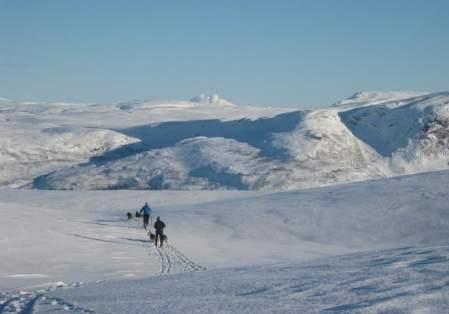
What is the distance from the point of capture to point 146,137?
14112 cm

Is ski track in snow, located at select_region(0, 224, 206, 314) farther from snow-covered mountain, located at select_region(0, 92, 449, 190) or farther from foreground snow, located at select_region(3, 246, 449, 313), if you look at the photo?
snow-covered mountain, located at select_region(0, 92, 449, 190)

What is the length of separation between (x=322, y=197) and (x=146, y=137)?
357 ft

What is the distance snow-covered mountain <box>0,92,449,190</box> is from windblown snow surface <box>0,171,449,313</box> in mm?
47128

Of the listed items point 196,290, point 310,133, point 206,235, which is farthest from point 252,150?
point 196,290

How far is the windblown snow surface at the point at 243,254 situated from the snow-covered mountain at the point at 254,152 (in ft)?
155

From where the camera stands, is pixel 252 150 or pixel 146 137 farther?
pixel 146 137

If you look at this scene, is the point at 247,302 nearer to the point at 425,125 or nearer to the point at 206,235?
the point at 206,235

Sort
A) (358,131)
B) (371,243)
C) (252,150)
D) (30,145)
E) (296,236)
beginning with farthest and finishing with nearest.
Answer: (358,131)
(30,145)
(252,150)
(296,236)
(371,243)

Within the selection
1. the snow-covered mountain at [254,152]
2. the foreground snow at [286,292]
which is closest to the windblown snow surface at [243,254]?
the foreground snow at [286,292]

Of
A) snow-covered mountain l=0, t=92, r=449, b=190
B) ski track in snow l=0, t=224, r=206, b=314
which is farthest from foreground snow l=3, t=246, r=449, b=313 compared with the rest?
snow-covered mountain l=0, t=92, r=449, b=190

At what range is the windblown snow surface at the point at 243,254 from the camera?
1014 cm

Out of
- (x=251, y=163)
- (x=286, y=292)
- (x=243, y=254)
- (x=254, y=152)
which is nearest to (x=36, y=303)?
(x=286, y=292)

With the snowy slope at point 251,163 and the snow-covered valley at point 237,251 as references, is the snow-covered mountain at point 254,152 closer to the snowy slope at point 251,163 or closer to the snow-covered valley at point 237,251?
the snowy slope at point 251,163

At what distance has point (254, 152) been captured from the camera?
105 meters
